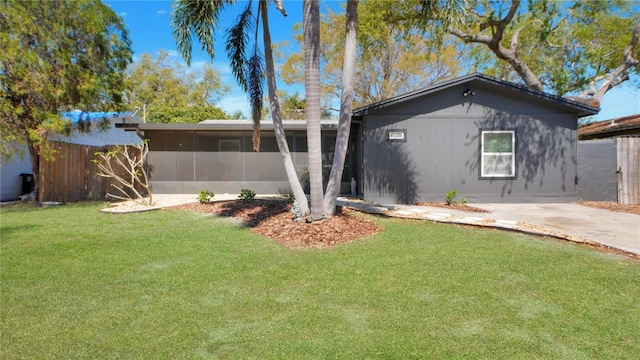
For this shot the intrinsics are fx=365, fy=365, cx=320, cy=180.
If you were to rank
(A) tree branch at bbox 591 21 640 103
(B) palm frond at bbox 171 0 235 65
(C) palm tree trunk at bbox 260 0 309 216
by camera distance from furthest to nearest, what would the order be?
(A) tree branch at bbox 591 21 640 103 → (C) palm tree trunk at bbox 260 0 309 216 → (B) palm frond at bbox 171 0 235 65

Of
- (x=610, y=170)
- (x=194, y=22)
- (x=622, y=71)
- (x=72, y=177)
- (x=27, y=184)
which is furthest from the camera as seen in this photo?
(x=622, y=71)

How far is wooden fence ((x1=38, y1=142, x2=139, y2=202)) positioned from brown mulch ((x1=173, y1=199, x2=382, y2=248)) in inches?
216

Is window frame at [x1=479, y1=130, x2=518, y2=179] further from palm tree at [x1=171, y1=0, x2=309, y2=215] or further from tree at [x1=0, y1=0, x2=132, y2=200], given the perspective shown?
tree at [x1=0, y1=0, x2=132, y2=200]

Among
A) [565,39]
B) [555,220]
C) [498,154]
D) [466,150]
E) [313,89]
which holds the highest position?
[565,39]

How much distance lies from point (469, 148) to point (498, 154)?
34.5 inches

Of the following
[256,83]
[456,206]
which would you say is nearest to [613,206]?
[456,206]

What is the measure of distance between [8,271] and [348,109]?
18.2 ft

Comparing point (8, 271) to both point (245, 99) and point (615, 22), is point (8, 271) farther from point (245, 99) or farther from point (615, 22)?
point (615, 22)

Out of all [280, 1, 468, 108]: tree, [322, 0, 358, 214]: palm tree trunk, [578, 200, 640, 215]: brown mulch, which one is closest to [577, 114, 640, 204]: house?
[578, 200, 640, 215]: brown mulch

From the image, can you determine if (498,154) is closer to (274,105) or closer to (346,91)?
(346,91)

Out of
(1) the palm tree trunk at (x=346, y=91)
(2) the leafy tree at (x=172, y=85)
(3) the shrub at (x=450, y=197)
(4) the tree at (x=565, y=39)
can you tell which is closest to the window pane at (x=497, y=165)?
(3) the shrub at (x=450, y=197)

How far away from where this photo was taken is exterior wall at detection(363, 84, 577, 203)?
1037 cm

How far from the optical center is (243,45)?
798 cm

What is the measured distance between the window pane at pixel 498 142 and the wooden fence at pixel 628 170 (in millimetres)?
3035
